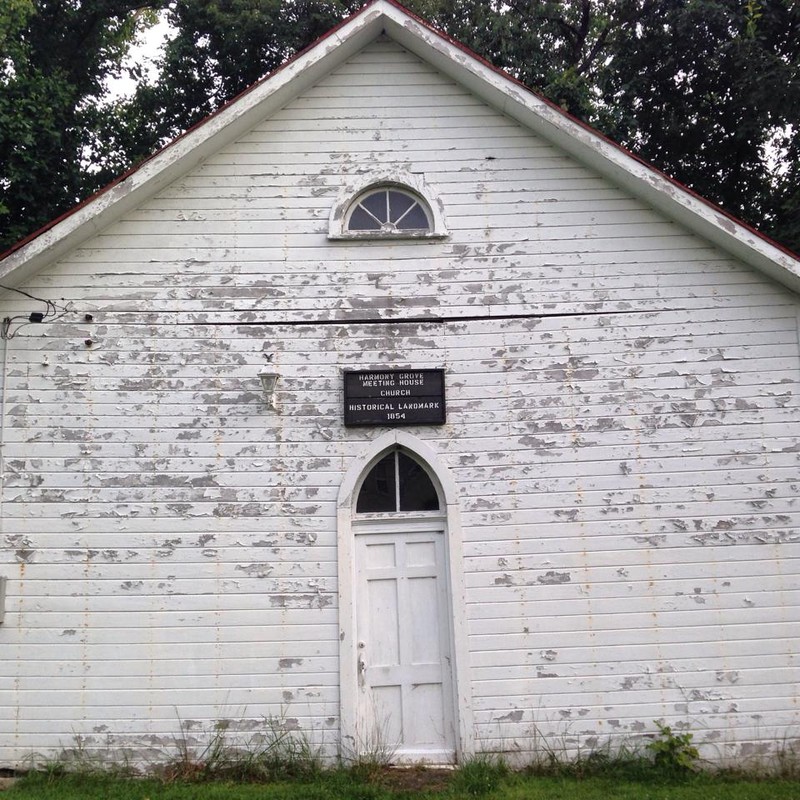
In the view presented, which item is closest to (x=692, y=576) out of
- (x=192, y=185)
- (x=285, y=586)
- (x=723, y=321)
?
(x=723, y=321)

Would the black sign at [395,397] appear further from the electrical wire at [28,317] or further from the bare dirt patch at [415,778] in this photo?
the bare dirt patch at [415,778]

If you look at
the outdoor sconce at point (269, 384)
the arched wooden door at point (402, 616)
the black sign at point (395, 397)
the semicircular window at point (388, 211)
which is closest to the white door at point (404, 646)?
the arched wooden door at point (402, 616)

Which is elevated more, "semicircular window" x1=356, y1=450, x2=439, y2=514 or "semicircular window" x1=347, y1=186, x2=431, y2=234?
"semicircular window" x1=347, y1=186, x2=431, y2=234

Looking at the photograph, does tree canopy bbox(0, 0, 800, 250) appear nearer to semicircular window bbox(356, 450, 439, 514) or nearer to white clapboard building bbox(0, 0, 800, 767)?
white clapboard building bbox(0, 0, 800, 767)

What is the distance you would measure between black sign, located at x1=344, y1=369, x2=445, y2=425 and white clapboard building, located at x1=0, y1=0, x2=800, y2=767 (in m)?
0.04

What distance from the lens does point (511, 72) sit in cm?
1631

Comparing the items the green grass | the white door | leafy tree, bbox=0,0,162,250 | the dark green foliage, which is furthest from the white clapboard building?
leafy tree, bbox=0,0,162,250

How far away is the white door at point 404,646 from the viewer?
301 inches

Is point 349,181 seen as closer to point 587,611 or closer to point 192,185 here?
point 192,185

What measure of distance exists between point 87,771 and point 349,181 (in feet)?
21.2

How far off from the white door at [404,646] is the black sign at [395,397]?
44.7 inches

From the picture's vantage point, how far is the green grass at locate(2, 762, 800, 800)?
6824mm

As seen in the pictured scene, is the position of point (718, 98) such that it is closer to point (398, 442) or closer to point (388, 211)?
point (388, 211)

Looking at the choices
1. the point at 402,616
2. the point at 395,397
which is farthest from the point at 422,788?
the point at 395,397
